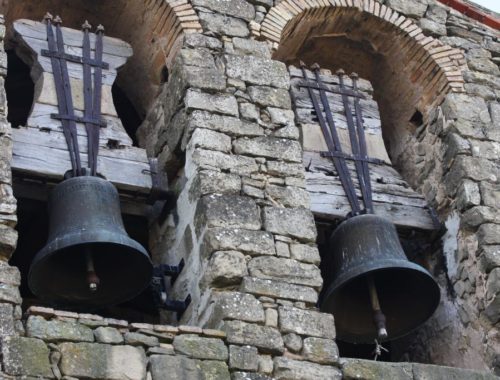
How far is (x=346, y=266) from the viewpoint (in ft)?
31.1

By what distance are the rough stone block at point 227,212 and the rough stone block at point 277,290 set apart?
44 centimetres

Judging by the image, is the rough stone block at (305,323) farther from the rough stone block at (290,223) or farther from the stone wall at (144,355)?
the rough stone block at (290,223)

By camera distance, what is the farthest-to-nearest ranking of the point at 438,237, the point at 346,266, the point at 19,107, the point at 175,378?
the point at 19,107 → the point at 438,237 → the point at 346,266 → the point at 175,378

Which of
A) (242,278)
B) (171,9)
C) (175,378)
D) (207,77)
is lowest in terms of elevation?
(175,378)

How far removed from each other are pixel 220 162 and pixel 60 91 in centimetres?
136

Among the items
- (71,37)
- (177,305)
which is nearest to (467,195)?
(177,305)

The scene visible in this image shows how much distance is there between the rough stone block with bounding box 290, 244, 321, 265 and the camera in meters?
8.91

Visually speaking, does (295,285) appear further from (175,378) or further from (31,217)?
(31,217)

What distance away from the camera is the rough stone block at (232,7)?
1056 centimetres

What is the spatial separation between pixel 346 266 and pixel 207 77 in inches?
64.2

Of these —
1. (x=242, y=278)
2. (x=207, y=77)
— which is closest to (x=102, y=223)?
(x=242, y=278)

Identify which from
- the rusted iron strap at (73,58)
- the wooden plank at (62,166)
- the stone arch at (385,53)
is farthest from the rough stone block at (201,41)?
the wooden plank at (62,166)

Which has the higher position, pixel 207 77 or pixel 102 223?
pixel 207 77

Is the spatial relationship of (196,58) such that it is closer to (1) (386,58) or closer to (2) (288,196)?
(2) (288,196)
